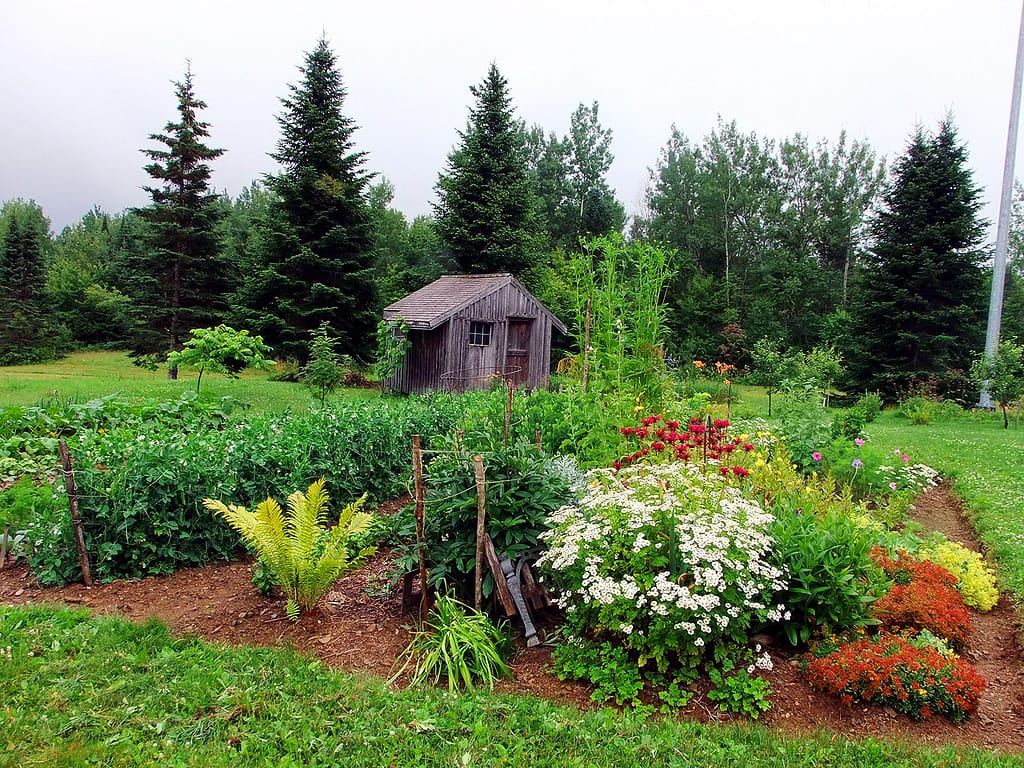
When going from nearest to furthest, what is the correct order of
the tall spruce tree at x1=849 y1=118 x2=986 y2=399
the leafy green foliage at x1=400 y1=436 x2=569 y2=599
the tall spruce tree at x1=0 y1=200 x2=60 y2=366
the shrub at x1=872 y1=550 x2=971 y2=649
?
the shrub at x1=872 y1=550 x2=971 y2=649, the leafy green foliage at x1=400 y1=436 x2=569 y2=599, the tall spruce tree at x1=849 y1=118 x2=986 y2=399, the tall spruce tree at x1=0 y1=200 x2=60 y2=366

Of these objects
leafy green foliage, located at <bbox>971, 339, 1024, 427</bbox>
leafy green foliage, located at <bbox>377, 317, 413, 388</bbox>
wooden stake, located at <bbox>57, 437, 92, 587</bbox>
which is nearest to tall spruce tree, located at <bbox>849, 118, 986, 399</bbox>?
leafy green foliage, located at <bbox>971, 339, 1024, 427</bbox>

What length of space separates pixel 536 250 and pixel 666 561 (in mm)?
21407

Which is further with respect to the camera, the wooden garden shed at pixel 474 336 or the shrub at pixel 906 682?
the wooden garden shed at pixel 474 336

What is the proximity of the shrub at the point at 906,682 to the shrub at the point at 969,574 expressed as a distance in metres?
1.40

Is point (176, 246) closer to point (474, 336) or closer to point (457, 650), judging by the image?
point (474, 336)

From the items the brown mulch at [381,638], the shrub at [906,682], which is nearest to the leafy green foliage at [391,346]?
the brown mulch at [381,638]

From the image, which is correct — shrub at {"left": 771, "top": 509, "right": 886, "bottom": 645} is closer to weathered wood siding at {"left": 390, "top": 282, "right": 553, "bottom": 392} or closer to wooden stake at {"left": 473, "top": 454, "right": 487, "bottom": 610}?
wooden stake at {"left": 473, "top": 454, "right": 487, "bottom": 610}

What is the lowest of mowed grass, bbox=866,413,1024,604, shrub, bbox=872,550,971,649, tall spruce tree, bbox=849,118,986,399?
shrub, bbox=872,550,971,649

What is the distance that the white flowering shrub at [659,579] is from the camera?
113 inches

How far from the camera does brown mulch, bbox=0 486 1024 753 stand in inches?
111

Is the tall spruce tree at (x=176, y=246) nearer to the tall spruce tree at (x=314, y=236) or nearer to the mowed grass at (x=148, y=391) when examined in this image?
the tall spruce tree at (x=314, y=236)

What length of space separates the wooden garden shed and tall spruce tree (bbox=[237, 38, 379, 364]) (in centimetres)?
454

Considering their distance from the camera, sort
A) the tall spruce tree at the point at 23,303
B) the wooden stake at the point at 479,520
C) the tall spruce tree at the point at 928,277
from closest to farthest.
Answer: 1. the wooden stake at the point at 479,520
2. the tall spruce tree at the point at 928,277
3. the tall spruce tree at the point at 23,303

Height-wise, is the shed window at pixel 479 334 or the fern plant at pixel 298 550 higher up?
the shed window at pixel 479 334
